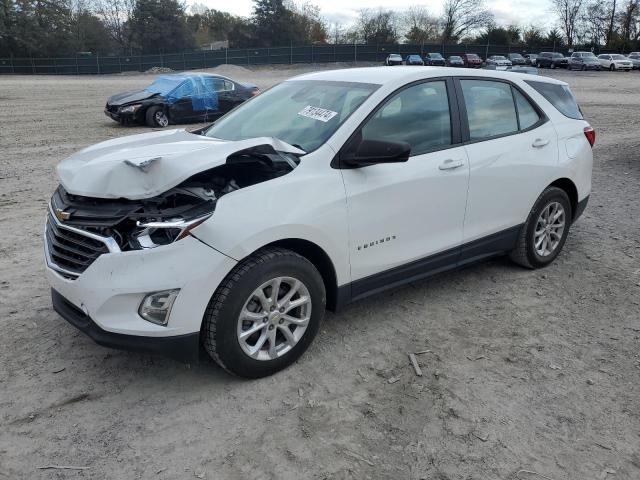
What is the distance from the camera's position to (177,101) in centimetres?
1483

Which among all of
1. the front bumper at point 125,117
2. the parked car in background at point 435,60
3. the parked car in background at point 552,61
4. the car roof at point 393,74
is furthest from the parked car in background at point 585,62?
the car roof at point 393,74

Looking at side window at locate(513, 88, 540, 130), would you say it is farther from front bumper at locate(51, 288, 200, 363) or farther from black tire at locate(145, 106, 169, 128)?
black tire at locate(145, 106, 169, 128)

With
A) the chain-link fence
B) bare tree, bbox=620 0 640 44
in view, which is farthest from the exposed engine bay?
bare tree, bbox=620 0 640 44

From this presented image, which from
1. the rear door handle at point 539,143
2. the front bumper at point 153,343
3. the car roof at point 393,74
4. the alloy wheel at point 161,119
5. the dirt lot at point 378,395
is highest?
the car roof at point 393,74

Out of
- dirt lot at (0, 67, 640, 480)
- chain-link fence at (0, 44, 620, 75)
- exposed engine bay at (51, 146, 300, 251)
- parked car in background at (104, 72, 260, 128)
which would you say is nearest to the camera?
dirt lot at (0, 67, 640, 480)

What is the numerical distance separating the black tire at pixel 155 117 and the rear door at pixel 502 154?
11667 mm

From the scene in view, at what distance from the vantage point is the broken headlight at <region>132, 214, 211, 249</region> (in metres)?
2.87

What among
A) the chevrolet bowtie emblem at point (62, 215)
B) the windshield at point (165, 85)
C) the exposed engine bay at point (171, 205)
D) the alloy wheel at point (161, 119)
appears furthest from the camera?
the windshield at point (165, 85)

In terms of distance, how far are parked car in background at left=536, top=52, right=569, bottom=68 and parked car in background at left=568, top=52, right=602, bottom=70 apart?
220 cm

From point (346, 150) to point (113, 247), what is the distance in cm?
151

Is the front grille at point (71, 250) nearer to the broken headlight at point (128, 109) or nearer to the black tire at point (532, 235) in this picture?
the black tire at point (532, 235)

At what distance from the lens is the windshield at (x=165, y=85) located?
1510 centimetres

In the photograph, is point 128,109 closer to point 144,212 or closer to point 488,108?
point 488,108

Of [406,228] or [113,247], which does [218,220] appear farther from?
[406,228]
